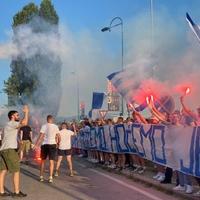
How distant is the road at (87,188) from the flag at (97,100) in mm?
10575

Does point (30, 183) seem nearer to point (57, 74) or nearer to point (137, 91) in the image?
point (137, 91)

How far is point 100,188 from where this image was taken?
12.1m

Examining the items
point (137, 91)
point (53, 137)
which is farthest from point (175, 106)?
point (53, 137)

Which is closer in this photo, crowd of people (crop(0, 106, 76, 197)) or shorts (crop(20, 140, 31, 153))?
crowd of people (crop(0, 106, 76, 197))

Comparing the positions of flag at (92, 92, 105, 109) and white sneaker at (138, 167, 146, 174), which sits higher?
flag at (92, 92, 105, 109)

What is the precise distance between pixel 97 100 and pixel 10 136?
15.2 m

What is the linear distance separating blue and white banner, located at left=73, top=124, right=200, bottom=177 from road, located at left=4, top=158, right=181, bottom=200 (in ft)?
2.44

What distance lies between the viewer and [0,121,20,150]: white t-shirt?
437 inches

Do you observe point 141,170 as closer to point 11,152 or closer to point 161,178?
point 161,178

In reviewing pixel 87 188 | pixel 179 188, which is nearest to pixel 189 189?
pixel 179 188

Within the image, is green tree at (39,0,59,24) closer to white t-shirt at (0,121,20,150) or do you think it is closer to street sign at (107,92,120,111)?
street sign at (107,92,120,111)

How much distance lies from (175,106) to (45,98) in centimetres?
1440

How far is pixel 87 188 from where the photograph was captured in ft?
39.7

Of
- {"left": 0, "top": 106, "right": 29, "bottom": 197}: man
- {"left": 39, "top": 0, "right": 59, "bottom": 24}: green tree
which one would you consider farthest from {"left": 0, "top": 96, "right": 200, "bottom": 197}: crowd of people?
{"left": 39, "top": 0, "right": 59, "bottom": 24}: green tree
